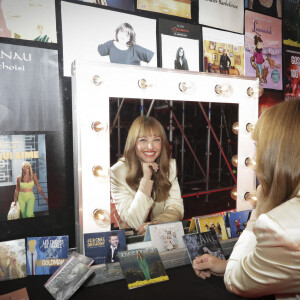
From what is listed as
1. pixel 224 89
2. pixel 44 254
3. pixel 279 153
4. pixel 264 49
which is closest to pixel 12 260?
pixel 44 254

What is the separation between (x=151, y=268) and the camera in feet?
3.95

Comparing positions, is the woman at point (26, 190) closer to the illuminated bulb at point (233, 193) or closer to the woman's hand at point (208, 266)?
the woman's hand at point (208, 266)

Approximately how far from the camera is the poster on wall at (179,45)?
4.92ft

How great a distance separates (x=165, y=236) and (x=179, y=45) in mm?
1012

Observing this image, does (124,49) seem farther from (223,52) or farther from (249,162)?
(249,162)

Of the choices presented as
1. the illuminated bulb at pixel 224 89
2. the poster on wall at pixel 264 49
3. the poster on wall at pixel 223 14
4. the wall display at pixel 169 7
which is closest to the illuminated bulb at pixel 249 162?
the illuminated bulb at pixel 224 89

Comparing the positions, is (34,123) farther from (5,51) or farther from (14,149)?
(5,51)

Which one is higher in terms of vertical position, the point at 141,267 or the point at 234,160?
the point at 234,160

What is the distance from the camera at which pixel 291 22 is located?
1908 millimetres

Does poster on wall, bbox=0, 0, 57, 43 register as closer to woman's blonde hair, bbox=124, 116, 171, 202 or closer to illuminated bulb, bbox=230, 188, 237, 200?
woman's blonde hair, bbox=124, 116, 171, 202

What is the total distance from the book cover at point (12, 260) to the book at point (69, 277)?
20 centimetres

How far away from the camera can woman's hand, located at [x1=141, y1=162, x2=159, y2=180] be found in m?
1.40

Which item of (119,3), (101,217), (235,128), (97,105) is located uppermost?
(119,3)

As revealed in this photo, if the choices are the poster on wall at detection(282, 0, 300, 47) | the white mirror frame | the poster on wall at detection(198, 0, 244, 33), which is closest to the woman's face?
the white mirror frame
